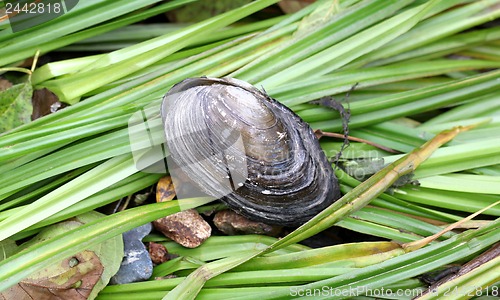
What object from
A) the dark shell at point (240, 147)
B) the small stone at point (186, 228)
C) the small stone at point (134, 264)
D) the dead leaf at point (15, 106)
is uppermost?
the dead leaf at point (15, 106)

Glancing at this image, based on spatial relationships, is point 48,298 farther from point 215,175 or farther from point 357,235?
point 357,235

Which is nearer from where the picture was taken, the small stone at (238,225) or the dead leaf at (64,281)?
the dead leaf at (64,281)

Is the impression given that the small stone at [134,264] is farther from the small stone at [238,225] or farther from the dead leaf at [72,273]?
the small stone at [238,225]

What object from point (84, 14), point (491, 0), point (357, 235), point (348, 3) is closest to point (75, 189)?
point (84, 14)

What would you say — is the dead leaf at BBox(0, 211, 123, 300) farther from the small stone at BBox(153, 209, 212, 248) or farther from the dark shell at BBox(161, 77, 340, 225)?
the dark shell at BBox(161, 77, 340, 225)

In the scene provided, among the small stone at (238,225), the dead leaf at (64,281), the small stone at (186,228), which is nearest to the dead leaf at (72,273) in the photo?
the dead leaf at (64,281)

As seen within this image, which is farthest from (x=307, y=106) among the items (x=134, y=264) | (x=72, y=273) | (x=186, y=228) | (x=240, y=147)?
(x=72, y=273)

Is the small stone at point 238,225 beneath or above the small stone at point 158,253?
above
